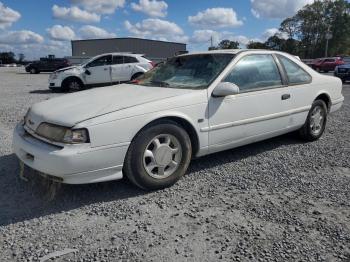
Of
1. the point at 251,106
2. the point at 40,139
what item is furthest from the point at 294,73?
the point at 40,139

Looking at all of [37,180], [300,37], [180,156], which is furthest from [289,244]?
[300,37]

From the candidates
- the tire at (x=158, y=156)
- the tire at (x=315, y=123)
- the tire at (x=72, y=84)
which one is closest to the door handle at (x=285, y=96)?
the tire at (x=315, y=123)

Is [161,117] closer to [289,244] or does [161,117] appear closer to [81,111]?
[81,111]

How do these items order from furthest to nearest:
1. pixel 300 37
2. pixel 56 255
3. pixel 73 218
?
pixel 300 37, pixel 73 218, pixel 56 255

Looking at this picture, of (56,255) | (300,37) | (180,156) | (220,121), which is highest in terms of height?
(300,37)

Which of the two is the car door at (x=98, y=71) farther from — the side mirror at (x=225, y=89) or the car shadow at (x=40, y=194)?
the side mirror at (x=225, y=89)

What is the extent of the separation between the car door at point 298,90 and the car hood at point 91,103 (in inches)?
71.1

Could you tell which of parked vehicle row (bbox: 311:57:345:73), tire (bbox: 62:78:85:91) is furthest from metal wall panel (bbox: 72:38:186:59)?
tire (bbox: 62:78:85:91)

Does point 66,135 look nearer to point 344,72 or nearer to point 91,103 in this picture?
point 91,103

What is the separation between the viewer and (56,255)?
2.58m

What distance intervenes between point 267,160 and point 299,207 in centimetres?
136

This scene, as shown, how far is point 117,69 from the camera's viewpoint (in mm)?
13945

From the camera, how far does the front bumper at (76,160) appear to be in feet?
10.3

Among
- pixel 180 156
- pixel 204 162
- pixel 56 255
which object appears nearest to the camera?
pixel 56 255
